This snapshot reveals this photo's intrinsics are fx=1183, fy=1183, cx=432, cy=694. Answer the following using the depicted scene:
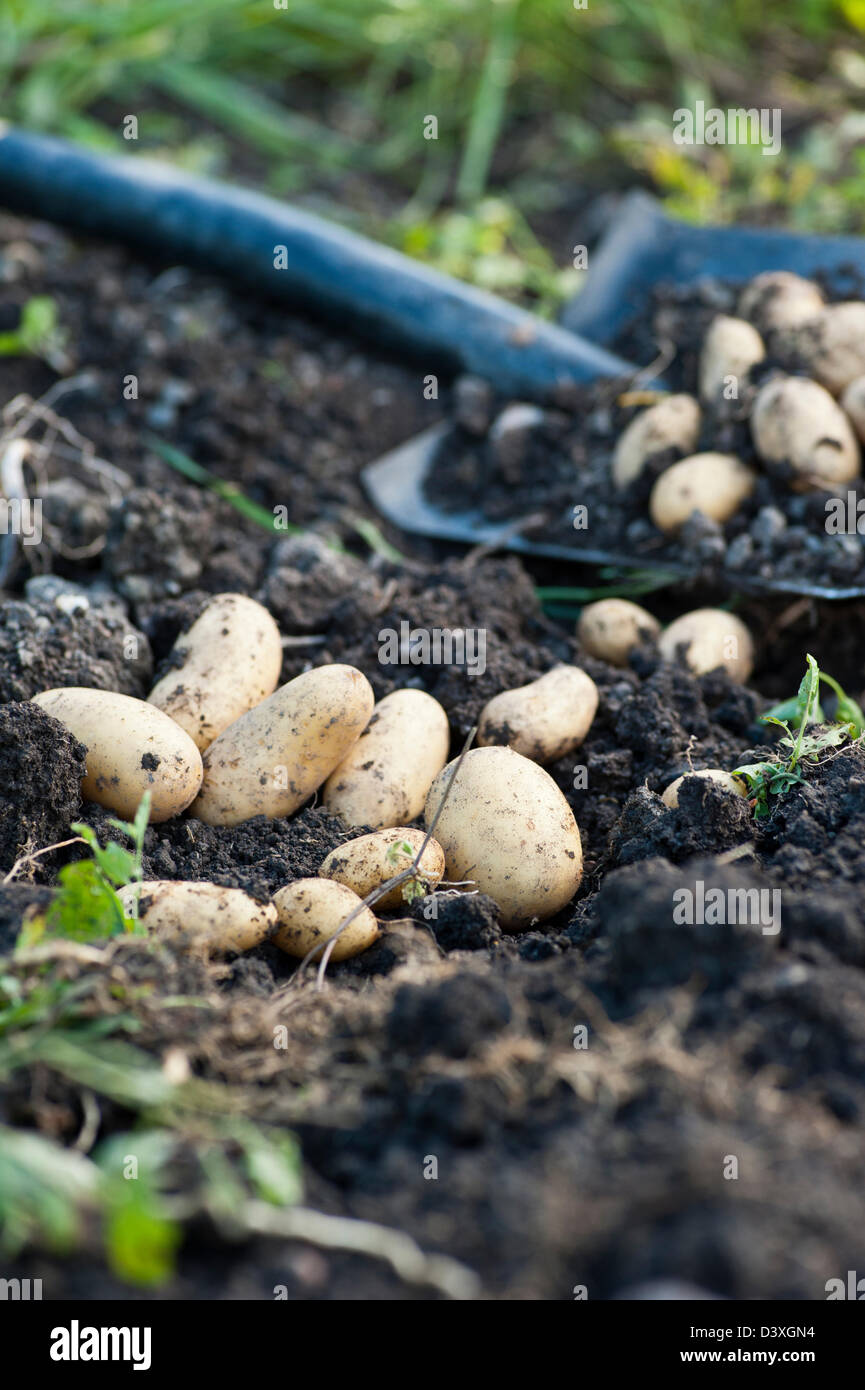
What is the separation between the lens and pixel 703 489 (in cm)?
239

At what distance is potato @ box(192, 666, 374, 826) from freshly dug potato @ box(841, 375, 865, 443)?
4.00ft

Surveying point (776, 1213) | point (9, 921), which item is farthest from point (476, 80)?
point (776, 1213)

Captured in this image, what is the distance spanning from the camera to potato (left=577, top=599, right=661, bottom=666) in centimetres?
227

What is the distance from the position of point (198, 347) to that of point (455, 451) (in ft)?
2.37

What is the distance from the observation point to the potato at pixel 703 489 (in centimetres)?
239

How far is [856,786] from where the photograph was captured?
5.44 feet

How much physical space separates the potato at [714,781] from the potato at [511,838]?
15cm

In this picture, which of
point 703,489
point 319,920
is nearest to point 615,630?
point 703,489

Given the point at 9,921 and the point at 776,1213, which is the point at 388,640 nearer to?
the point at 9,921

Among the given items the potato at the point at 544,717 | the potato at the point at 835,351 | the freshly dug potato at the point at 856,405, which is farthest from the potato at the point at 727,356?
the potato at the point at 544,717

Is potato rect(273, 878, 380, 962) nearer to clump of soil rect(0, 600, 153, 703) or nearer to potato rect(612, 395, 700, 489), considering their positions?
clump of soil rect(0, 600, 153, 703)

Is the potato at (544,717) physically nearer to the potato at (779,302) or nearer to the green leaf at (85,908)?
the green leaf at (85,908)

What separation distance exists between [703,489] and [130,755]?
130 cm

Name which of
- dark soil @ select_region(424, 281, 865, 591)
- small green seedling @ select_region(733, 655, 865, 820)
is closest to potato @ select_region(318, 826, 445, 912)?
small green seedling @ select_region(733, 655, 865, 820)
